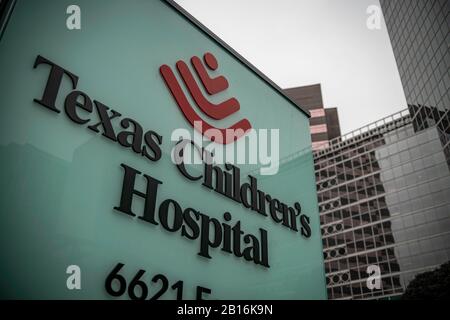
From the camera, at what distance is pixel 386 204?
5300cm

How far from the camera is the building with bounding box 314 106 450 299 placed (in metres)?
47.3

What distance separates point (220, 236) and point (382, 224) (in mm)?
54842

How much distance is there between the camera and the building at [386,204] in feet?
155

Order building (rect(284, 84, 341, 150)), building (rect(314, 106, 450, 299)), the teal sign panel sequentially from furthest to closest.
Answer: building (rect(284, 84, 341, 150)) → building (rect(314, 106, 450, 299)) → the teal sign panel

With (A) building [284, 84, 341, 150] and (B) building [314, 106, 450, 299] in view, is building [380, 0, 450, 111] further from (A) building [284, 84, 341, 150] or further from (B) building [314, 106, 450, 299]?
(A) building [284, 84, 341, 150]

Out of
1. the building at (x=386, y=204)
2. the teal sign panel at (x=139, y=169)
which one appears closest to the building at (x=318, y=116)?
the building at (x=386, y=204)

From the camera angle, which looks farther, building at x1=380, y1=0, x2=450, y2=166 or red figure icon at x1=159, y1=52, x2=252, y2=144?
building at x1=380, y1=0, x2=450, y2=166

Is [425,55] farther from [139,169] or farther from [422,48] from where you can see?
[139,169]

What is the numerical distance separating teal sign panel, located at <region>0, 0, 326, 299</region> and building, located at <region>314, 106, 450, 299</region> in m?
48.7

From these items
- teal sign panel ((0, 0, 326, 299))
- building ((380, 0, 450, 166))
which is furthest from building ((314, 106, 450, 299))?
teal sign panel ((0, 0, 326, 299))

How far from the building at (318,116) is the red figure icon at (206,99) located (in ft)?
228

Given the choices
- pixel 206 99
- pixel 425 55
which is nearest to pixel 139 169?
pixel 206 99

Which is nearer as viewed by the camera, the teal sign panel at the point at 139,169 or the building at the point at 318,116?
the teal sign panel at the point at 139,169

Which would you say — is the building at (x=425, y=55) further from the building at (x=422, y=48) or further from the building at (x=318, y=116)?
the building at (x=318, y=116)
